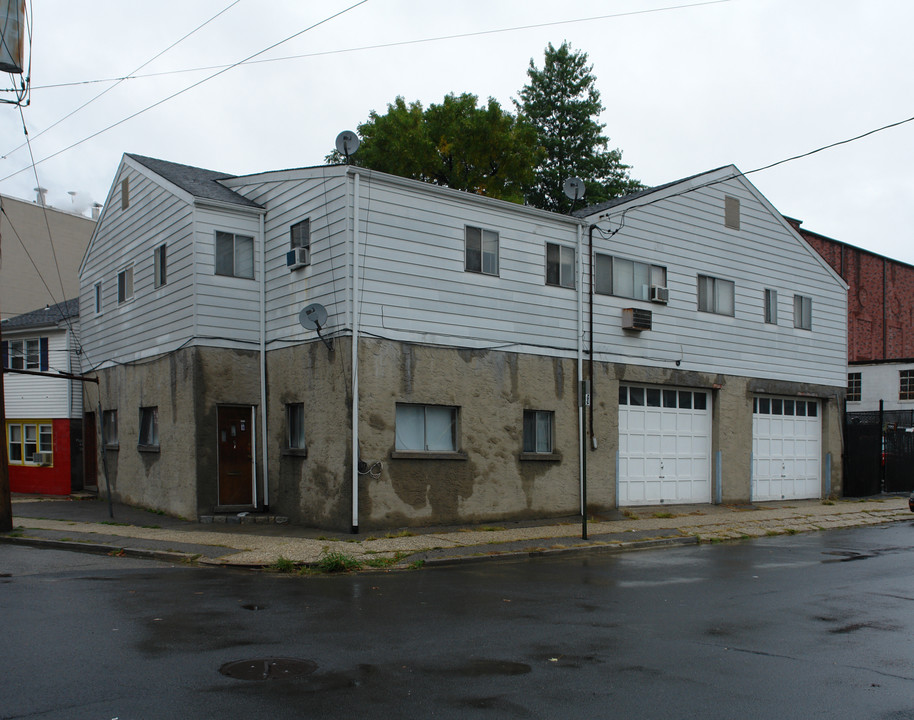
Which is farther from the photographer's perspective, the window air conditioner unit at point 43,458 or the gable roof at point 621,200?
the window air conditioner unit at point 43,458

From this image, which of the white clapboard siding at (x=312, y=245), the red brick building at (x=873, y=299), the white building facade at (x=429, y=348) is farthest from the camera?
the red brick building at (x=873, y=299)

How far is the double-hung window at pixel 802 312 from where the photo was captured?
23.9 m

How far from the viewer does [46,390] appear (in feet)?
87.7

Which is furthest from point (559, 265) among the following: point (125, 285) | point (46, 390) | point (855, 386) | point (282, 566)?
point (855, 386)

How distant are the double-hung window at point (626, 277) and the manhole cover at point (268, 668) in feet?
45.3

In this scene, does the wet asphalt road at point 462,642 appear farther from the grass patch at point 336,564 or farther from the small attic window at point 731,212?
the small attic window at point 731,212

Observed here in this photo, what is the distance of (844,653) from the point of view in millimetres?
7203

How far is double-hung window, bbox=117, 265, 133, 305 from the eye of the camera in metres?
21.2

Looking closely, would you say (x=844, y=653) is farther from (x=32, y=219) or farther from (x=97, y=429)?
(x=32, y=219)

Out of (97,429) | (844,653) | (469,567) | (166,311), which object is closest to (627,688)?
(844,653)

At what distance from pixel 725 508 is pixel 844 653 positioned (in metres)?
14.1

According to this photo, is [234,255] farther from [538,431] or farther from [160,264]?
[538,431]

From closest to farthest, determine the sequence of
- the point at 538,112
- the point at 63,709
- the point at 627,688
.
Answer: the point at 63,709, the point at 627,688, the point at 538,112

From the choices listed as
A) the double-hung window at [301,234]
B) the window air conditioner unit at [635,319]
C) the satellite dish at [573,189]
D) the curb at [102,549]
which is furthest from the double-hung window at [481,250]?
the curb at [102,549]
